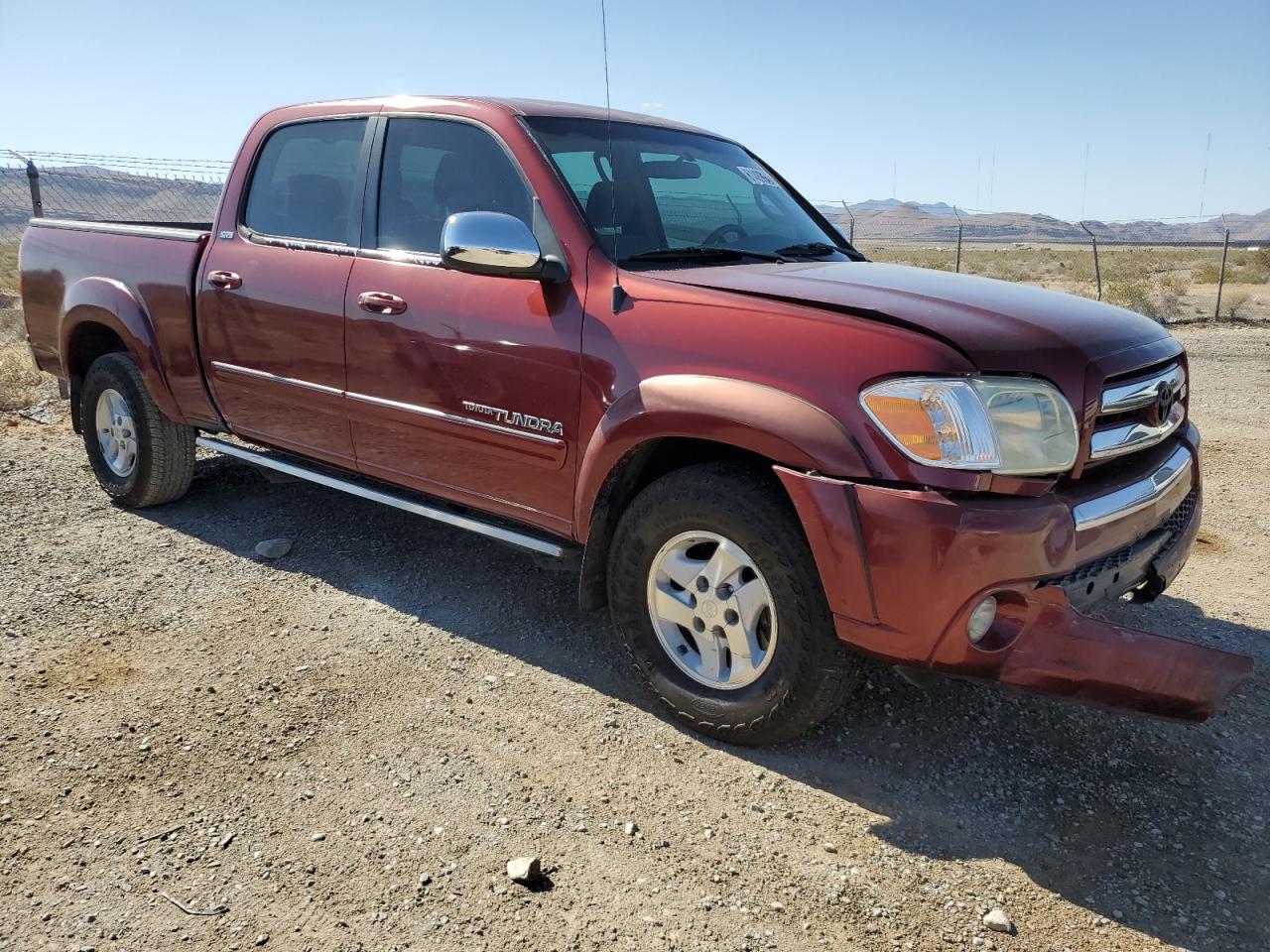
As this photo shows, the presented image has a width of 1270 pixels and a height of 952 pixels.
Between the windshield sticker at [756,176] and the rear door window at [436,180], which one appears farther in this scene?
the windshield sticker at [756,176]

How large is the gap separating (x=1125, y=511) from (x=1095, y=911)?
1048mm

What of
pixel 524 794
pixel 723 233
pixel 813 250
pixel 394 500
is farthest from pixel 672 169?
pixel 524 794

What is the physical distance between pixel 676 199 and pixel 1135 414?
1.78 meters

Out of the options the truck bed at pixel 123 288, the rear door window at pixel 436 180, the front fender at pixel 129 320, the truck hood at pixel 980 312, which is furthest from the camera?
the front fender at pixel 129 320

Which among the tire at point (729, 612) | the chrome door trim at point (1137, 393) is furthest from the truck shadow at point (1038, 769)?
the chrome door trim at point (1137, 393)

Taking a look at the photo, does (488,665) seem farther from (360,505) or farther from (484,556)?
(360,505)

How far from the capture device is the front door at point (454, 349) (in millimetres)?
3191

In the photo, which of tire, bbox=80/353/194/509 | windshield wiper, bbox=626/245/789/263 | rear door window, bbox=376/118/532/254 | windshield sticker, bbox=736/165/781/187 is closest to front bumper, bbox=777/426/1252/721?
windshield wiper, bbox=626/245/789/263

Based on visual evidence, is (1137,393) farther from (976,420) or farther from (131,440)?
(131,440)

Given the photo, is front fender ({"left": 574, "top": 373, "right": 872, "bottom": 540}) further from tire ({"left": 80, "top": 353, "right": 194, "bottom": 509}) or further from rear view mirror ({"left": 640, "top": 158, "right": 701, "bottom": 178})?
tire ({"left": 80, "top": 353, "right": 194, "bottom": 509})

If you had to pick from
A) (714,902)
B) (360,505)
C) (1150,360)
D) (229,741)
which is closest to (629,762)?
(714,902)

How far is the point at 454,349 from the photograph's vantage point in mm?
3381

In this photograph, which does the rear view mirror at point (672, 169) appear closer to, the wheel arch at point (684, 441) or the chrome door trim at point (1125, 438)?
the wheel arch at point (684, 441)

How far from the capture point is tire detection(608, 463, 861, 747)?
2701 mm
